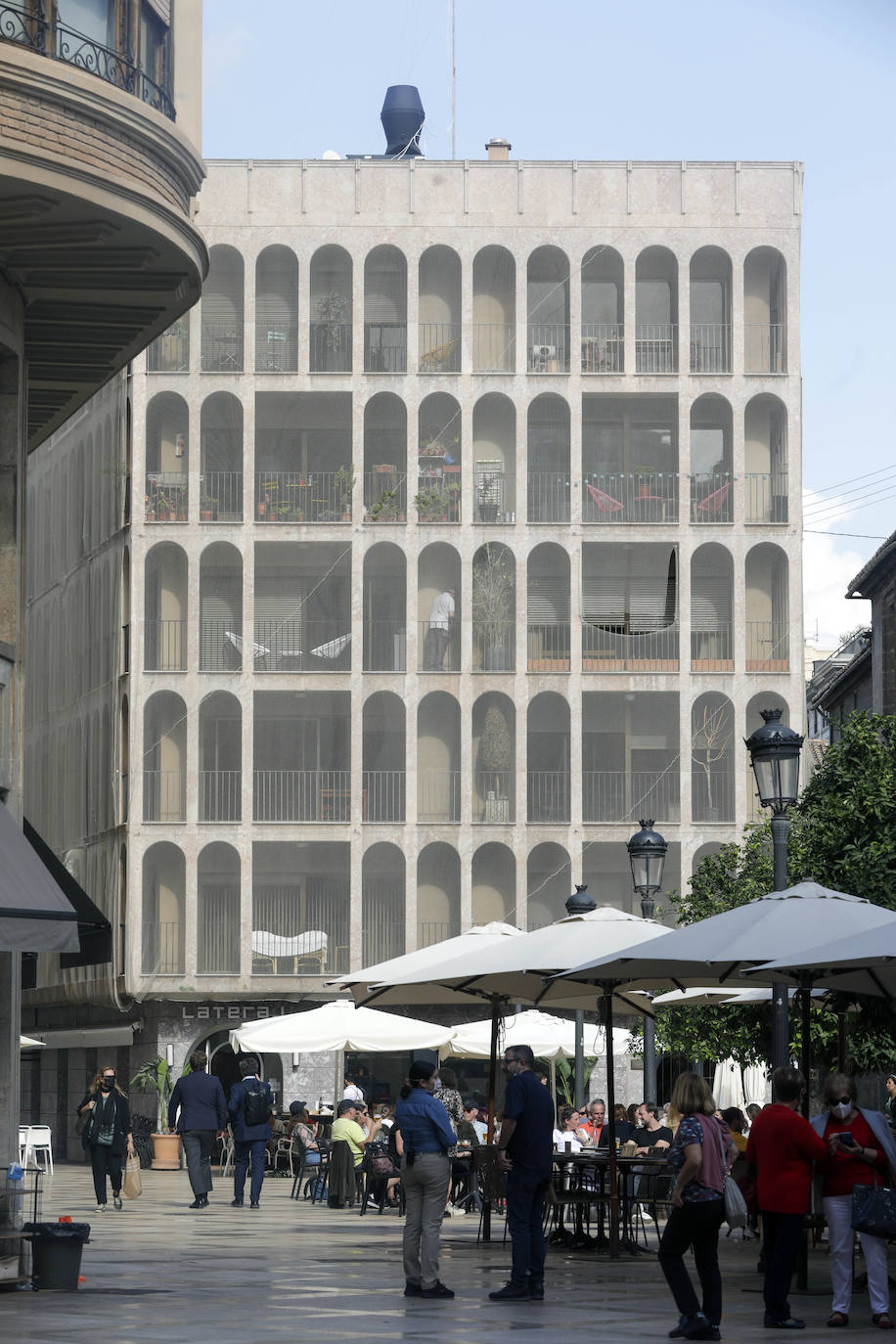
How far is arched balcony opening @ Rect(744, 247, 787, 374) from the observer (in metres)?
57.0

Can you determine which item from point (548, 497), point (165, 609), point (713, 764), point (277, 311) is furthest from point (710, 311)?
point (165, 609)

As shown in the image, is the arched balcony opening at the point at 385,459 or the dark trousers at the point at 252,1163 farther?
the arched balcony opening at the point at 385,459

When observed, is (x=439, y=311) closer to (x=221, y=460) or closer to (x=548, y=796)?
(x=221, y=460)

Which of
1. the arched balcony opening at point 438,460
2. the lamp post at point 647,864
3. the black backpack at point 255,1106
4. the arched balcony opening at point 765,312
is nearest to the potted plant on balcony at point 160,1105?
the arched balcony opening at point 438,460

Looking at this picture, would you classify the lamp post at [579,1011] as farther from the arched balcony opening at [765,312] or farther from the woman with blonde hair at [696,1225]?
the arched balcony opening at [765,312]

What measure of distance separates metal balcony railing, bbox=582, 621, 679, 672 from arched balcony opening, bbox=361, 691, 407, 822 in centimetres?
495

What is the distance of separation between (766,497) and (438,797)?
37.0 feet

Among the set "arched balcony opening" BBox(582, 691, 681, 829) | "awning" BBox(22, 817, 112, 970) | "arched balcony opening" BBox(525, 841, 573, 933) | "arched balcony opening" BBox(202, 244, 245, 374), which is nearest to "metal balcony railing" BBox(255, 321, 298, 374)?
"arched balcony opening" BBox(202, 244, 245, 374)

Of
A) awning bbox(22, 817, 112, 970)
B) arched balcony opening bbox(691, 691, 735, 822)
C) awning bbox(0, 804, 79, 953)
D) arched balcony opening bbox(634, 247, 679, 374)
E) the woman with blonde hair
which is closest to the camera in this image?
the woman with blonde hair

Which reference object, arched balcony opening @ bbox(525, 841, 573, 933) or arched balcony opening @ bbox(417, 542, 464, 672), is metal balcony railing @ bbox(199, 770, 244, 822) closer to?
arched balcony opening @ bbox(417, 542, 464, 672)

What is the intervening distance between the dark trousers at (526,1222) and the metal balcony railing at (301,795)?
38.9 meters

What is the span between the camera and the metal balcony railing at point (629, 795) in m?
55.1

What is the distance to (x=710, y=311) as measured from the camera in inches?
2304

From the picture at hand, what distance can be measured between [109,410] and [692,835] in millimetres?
18372
